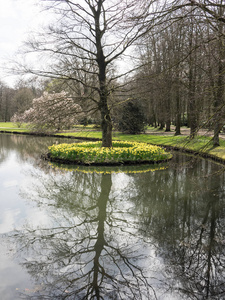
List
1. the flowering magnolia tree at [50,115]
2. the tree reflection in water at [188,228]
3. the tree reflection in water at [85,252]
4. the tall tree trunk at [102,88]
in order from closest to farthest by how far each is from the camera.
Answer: the tree reflection in water at [85,252] → the tree reflection in water at [188,228] → the flowering magnolia tree at [50,115] → the tall tree trunk at [102,88]

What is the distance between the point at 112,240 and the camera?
4844mm

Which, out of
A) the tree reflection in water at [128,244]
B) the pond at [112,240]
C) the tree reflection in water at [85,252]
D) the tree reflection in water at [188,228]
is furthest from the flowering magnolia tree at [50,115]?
the tree reflection in water at [85,252]

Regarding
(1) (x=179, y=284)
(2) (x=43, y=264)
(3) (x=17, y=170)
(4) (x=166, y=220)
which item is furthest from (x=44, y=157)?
(1) (x=179, y=284)

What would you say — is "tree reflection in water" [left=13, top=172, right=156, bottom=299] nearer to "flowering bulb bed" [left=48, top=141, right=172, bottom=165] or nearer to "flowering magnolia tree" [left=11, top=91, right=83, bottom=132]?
"flowering bulb bed" [left=48, top=141, right=172, bottom=165]

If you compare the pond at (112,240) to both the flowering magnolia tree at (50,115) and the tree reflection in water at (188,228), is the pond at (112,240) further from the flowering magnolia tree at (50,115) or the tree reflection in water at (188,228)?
the flowering magnolia tree at (50,115)

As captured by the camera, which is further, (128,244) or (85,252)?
(128,244)

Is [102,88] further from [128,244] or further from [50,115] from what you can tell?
[128,244]

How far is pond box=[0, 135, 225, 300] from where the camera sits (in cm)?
351

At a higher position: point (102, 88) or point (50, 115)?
point (102, 88)

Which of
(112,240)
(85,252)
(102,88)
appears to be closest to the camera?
(85,252)

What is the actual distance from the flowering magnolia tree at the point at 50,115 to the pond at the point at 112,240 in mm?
3630

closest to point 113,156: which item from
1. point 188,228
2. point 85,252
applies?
point 188,228

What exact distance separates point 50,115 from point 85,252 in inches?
327

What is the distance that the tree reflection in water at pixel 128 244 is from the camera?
3.49m
